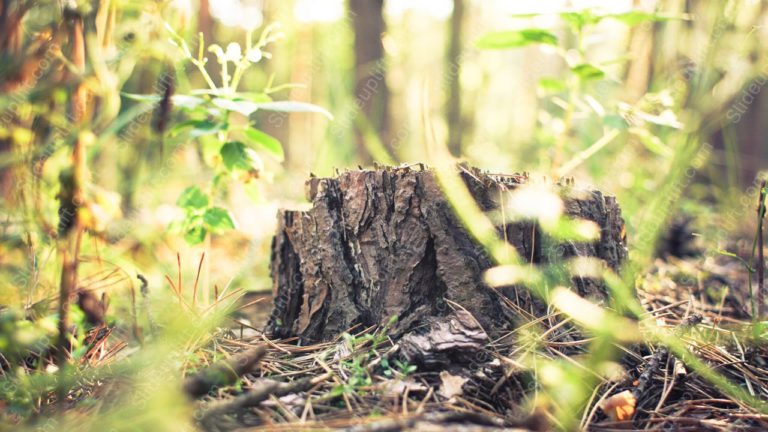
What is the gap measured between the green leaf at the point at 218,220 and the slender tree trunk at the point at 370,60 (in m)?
2.64

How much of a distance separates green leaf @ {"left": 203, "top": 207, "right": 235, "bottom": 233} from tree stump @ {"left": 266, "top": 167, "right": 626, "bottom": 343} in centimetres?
29

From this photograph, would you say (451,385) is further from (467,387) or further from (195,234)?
(195,234)

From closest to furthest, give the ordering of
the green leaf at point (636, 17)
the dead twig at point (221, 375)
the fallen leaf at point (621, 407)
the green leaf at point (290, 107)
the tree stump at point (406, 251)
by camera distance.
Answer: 1. the dead twig at point (221, 375)
2. the fallen leaf at point (621, 407)
3. the tree stump at point (406, 251)
4. the green leaf at point (290, 107)
5. the green leaf at point (636, 17)

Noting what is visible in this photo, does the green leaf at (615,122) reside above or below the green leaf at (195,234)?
above

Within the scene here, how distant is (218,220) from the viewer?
1.65 m

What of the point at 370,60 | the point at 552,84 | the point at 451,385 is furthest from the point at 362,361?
the point at 370,60

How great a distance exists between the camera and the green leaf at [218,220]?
164 cm

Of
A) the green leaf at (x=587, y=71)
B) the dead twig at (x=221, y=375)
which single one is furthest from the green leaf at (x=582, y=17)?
the dead twig at (x=221, y=375)

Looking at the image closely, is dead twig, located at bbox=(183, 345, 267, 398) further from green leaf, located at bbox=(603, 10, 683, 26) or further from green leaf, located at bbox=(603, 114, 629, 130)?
green leaf, located at bbox=(603, 10, 683, 26)

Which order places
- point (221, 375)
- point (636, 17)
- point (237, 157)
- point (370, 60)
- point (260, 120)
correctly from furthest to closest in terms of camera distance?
point (370, 60)
point (260, 120)
point (636, 17)
point (237, 157)
point (221, 375)

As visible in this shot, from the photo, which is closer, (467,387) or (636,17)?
(467,387)

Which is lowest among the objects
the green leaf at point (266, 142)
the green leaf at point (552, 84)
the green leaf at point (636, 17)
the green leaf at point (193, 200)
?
the green leaf at point (193, 200)

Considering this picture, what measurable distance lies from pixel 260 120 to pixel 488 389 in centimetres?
318

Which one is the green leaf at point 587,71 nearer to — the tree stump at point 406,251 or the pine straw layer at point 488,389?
the tree stump at point 406,251
